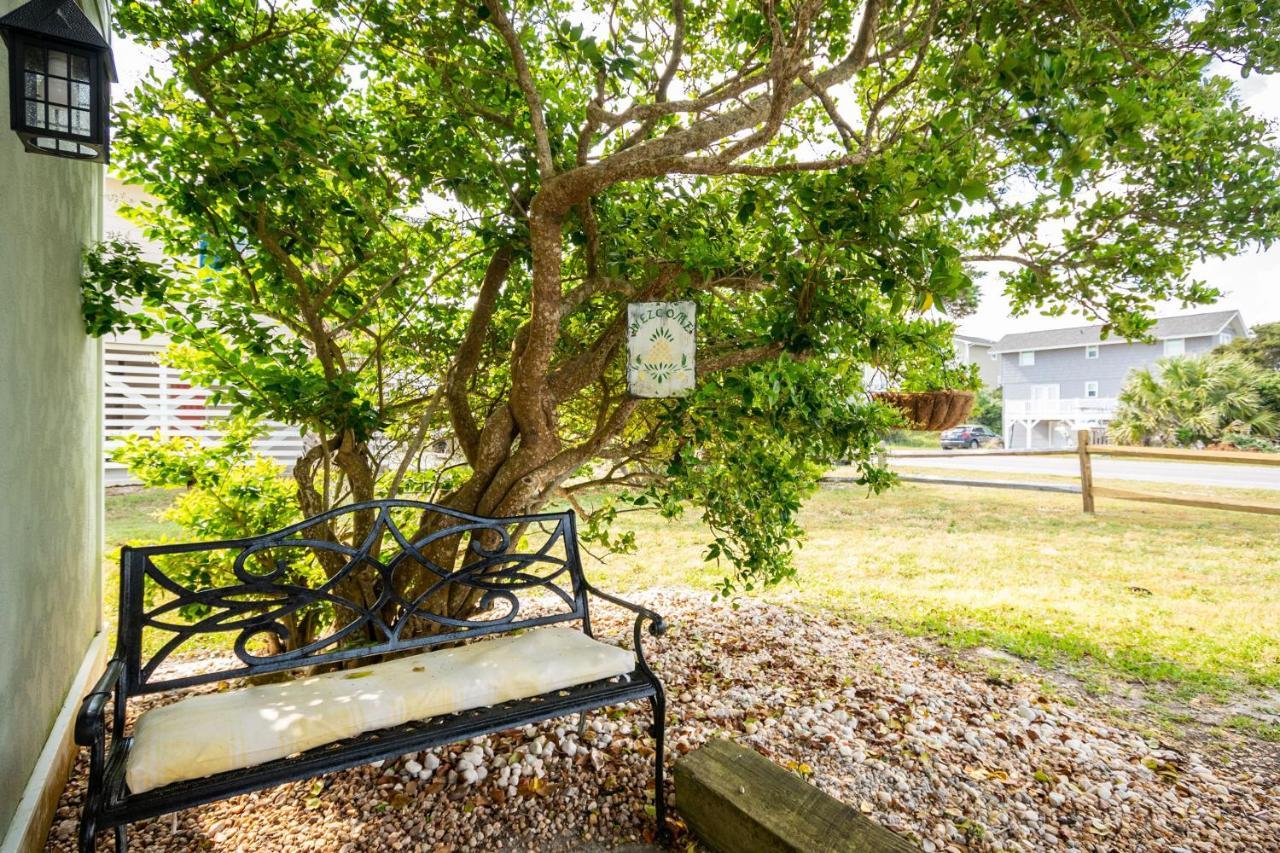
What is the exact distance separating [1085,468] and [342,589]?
23.9 feet

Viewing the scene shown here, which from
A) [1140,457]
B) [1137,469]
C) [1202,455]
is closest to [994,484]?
[1140,457]

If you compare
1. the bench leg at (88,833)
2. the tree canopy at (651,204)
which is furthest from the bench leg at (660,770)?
the bench leg at (88,833)

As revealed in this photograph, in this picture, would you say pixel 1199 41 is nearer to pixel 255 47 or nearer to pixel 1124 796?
pixel 1124 796

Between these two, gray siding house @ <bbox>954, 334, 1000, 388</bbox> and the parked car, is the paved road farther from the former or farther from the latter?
gray siding house @ <bbox>954, 334, 1000, 388</bbox>

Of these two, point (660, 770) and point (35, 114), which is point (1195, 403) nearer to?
point (660, 770)

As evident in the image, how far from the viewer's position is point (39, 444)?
1.60m

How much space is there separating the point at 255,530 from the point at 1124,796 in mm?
3480

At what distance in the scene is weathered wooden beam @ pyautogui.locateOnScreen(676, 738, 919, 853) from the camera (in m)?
1.31

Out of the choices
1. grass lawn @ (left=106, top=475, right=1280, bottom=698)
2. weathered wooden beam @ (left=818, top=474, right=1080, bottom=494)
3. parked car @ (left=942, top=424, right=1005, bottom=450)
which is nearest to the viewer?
grass lawn @ (left=106, top=475, right=1280, bottom=698)

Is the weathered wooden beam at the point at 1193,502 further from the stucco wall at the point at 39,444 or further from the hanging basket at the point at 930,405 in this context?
the stucco wall at the point at 39,444

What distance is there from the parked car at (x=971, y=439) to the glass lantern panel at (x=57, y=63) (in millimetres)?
16642

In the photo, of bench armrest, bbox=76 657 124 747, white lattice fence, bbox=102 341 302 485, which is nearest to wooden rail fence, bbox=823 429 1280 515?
bench armrest, bbox=76 657 124 747

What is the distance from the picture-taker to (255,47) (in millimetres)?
2113

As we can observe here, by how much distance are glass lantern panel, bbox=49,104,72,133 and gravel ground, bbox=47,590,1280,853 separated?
1.86 meters
